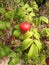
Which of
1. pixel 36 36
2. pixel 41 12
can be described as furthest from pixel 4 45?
pixel 41 12

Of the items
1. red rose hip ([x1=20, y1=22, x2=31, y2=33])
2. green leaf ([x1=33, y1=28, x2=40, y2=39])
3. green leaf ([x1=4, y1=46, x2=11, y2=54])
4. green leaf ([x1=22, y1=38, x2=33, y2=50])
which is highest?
red rose hip ([x1=20, y1=22, x2=31, y2=33])

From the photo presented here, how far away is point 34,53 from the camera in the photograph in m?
1.33

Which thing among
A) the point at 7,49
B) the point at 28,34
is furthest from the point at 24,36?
the point at 7,49

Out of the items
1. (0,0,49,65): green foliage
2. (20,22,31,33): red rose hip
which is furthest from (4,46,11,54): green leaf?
(20,22,31,33): red rose hip

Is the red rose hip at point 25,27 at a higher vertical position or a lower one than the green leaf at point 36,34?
higher

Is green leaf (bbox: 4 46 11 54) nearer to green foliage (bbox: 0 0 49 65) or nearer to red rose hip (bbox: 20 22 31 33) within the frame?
green foliage (bbox: 0 0 49 65)

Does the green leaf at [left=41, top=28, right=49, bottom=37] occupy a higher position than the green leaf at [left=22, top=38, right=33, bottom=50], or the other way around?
the green leaf at [left=41, top=28, right=49, bottom=37]

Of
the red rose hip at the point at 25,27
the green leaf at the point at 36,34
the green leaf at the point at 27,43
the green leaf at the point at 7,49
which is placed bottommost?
the green leaf at the point at 7,49

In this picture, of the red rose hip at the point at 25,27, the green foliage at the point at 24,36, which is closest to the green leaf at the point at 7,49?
the green foliage at the point at 24,36

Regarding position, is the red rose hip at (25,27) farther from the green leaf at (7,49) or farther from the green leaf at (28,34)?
the green leaf at (7,49)

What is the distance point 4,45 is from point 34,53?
41 centimetres

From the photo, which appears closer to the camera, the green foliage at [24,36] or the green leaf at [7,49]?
the green foliage at [24,36]

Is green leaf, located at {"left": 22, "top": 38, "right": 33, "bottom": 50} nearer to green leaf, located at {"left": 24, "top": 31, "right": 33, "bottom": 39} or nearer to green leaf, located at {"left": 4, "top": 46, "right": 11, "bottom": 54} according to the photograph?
green leaf, located at {"left": 24, "top": 31, "right": 33, "bottom": 39}

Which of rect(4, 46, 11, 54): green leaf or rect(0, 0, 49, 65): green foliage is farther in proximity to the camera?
rect(4, 46, 11, 54): green leaf
